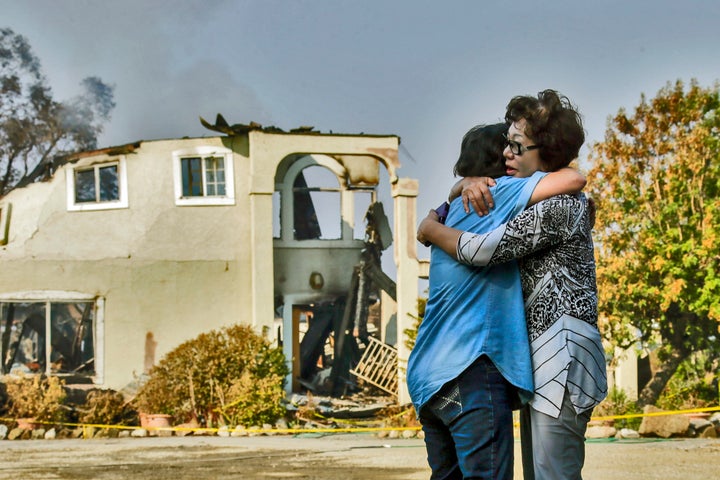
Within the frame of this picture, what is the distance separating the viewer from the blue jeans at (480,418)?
8.66 ft

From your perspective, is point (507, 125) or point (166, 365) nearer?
point (507, 125)

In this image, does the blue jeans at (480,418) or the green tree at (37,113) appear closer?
the blue jeans at (480,418)

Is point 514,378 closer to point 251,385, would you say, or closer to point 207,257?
point 251,385

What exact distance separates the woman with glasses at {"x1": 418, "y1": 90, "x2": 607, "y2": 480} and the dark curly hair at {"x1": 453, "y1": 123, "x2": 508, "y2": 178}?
7cm

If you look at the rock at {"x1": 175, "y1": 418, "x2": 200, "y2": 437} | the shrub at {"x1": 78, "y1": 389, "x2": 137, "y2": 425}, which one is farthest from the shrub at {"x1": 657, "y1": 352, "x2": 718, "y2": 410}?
the shrub at {"x1": 78, "y1": 389, "x2": 137, "y2": 425}

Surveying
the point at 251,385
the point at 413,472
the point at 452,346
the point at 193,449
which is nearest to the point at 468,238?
the point at 452,346

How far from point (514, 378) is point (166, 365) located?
13134mm

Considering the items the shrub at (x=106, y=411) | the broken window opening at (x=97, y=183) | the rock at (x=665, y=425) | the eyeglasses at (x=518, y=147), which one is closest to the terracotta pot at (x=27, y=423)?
the shrub at (x=106, y=411)

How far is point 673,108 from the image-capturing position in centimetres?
1605

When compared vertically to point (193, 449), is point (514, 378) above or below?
above

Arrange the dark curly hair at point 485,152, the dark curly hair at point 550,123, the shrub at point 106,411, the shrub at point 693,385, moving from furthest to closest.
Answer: the shrub at point 693,385
the shrub at point 106,411
the dark curly hair at point 485,152
the dark curly hair at point 550,123

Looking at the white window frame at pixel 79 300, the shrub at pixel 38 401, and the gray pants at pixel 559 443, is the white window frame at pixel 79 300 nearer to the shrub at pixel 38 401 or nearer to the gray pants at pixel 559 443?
the shrub at pixel 38 401

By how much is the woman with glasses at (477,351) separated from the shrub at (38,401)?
13192 mm

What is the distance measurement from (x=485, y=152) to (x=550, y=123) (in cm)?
24
